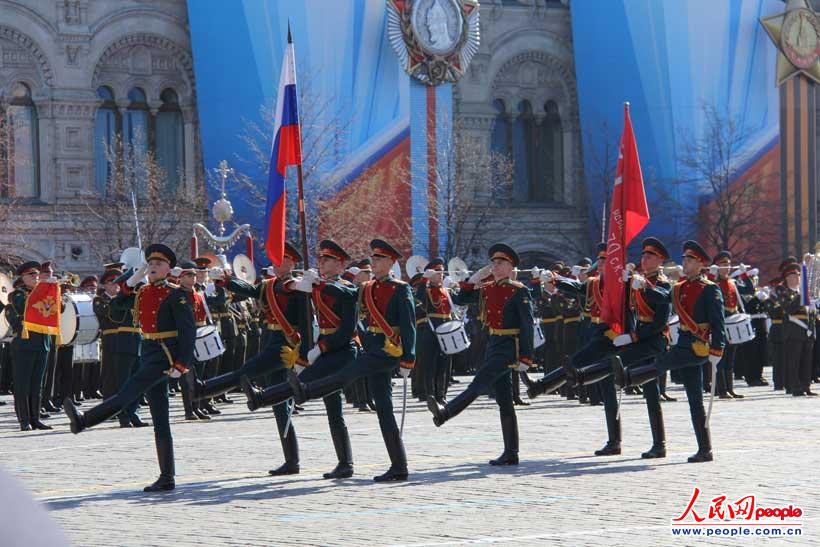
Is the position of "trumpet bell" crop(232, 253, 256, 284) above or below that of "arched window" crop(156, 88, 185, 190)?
below

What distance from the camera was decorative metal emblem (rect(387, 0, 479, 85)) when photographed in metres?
37.6

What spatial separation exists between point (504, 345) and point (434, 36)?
27655 mm

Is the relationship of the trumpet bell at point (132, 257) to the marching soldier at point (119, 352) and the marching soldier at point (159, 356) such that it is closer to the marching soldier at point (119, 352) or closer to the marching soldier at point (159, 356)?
the marching soldier at point (119, 352)

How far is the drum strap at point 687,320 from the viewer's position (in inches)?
444

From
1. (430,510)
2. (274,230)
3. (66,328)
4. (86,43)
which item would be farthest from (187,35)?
(430,510)

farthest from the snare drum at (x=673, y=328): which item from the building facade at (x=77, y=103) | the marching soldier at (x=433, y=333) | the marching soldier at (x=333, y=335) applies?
the building facade at (x=77, y=103)

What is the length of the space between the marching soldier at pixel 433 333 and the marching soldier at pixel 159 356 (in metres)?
9.21

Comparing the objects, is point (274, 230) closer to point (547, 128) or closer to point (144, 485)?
point (144, 485)

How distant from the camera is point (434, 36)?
38062 mm

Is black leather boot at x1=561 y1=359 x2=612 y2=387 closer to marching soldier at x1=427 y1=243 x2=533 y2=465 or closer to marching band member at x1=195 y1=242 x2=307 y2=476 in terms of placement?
marching soldier at x1=427 y1=243 x2=533 y2=465

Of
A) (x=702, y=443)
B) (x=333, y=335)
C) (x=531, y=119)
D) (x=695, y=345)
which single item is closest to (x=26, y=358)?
(x=333, y=335)

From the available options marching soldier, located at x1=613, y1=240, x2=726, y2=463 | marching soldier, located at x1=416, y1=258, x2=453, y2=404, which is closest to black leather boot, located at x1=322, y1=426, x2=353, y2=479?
marching soldier, located at x1=613, y1=240, x2=726, y2=463

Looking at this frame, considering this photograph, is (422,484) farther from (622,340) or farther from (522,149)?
(522,149)

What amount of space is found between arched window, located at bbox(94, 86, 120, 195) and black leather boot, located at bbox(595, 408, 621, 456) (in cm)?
2578
